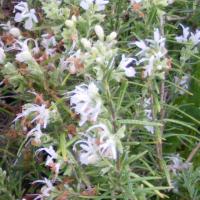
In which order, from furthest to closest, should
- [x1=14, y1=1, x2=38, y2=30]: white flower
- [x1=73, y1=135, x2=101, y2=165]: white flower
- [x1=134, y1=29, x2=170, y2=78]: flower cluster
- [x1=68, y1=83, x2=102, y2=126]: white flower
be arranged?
[x1=14, y1=1, x2=38, y2=30]: white flower
[x1=134, y1=29, x2=170, y2=78]: flower cluster
[x1=73, y1=135, x2=101, y2=165]: white flower
[x1=68, y1=83, x2=102, y2=126]: white flower

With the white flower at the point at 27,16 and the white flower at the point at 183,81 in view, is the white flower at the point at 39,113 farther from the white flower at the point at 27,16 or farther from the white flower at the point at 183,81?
the white flower at the point at 183,81

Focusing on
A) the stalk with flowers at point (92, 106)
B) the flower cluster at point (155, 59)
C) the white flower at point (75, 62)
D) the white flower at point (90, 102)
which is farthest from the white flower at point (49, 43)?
the white flower at point (90, 102)

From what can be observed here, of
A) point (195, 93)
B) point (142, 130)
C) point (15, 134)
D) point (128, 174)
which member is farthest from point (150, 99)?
point (195, 93)

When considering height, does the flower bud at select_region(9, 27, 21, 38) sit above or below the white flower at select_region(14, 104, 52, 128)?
above

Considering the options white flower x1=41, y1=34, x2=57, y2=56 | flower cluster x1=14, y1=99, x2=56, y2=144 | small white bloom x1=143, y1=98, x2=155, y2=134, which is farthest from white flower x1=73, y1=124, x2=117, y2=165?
white flower x1=41, y1=34, x2=57, y2=56

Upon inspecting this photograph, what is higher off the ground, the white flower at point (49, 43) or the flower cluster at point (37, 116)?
the white flower at point (49, 43)

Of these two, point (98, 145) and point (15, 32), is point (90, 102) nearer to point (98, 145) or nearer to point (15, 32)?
point (98, 145)

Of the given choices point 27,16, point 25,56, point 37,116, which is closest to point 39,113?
point 37,116

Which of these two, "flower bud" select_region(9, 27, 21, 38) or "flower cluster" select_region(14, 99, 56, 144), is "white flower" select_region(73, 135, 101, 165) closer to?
"flower cluster" select_region(14, 99, 56, 144)
